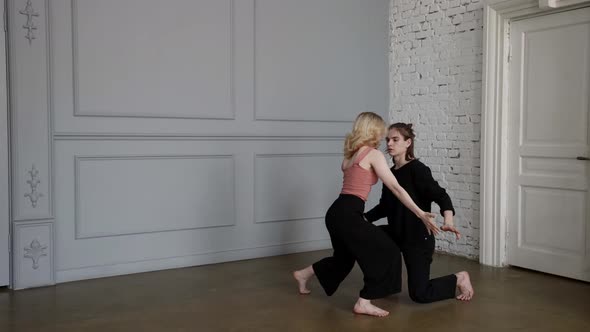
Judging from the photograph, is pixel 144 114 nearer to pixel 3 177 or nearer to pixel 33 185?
pixel 33 185

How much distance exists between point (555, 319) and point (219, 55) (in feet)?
10.5

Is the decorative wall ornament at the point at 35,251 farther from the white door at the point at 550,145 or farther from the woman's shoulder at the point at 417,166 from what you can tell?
the white door at the point at 550,145

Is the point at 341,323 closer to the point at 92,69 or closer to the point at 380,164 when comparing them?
the point at 380,164

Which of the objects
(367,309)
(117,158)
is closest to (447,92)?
(367,309)

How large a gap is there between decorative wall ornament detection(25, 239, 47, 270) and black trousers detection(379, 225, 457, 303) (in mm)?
2465

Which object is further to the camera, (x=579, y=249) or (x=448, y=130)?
(x=448, y=130)

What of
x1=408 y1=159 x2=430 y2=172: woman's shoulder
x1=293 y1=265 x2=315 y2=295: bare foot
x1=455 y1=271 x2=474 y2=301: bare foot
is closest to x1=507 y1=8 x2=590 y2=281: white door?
x1=455 y1=271 x2=474 y2=301: bare foot

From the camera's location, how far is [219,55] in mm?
5043

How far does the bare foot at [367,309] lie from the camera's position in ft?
11.7

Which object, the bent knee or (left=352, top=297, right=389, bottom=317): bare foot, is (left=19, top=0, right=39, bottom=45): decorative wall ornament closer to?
(left=352, top=297, right=389, bottom=317): bare foot

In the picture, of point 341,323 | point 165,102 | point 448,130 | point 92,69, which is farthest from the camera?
point 448,130

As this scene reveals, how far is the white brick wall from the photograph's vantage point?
5289mm

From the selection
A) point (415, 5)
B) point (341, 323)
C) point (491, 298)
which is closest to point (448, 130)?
point (415, 5)

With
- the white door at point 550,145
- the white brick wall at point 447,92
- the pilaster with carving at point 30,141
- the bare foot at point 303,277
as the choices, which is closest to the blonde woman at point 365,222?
the bare foot at point 303,277
